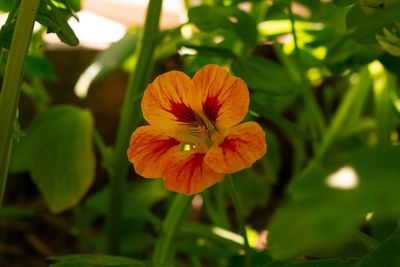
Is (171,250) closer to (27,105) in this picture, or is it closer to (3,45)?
(3,45)

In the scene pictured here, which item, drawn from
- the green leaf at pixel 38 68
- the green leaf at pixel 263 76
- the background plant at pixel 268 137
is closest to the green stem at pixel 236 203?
the background plant at pixel 268 137

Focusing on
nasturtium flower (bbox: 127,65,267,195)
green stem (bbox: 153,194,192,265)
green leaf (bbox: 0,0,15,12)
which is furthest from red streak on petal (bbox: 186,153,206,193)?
green leaf (bbox: 0,0,15,12)

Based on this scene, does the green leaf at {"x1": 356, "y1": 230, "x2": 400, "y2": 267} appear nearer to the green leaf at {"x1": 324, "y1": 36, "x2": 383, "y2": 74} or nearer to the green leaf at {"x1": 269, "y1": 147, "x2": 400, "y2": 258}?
the green leaf at {"x1": 269, "y1": 147, "x2": 400, "y2": 258}

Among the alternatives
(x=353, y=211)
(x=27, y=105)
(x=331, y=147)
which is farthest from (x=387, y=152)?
(x=27, y=105)

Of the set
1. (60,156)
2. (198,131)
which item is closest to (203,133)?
(198,131)

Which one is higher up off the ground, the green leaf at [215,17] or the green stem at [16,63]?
the green leaf at [215,17]

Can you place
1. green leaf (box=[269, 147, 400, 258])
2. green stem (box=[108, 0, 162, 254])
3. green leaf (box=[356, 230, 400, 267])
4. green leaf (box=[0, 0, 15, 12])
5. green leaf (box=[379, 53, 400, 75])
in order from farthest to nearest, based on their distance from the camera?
green leaf (box=[0, 0, 15, 12])
green stem (box=[108, 0, 162, 254])
green leaf (box=[379, 53, 400, 75])
green leaf (box=[356, 230, 400, 267])
green leaf (box=[269, 147, 400, 258])

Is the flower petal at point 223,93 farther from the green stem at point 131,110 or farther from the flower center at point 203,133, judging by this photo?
the green stem at point 131,110
